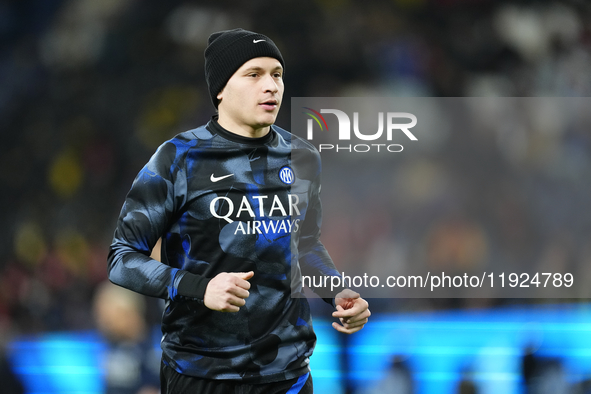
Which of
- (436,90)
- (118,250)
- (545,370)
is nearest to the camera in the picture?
(118,250)

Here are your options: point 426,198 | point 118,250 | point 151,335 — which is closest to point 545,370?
point 426,198

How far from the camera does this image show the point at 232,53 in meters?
1.46

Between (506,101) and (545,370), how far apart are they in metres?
1.49

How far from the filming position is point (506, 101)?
122 inches

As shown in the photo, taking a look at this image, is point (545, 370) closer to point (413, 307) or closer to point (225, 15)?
point (413, 307)

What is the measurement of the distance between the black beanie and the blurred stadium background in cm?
152

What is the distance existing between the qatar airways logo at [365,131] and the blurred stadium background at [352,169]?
0.53ft

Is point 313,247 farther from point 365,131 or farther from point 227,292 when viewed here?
point 365,131

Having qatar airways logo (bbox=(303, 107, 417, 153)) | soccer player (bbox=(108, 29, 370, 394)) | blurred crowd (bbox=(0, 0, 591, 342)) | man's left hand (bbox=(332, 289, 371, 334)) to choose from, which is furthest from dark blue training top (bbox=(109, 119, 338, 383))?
blurred crowd (bbox=(0, 0, 591, 342))

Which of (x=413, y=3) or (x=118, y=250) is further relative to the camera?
(x=413, y=3)

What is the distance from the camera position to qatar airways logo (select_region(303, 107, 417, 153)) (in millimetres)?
2760

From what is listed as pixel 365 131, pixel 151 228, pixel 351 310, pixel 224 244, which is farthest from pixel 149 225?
pixel 365 131

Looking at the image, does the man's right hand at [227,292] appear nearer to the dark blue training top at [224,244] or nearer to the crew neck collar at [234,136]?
the dark blue training top at [224,244]

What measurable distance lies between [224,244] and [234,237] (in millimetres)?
30
